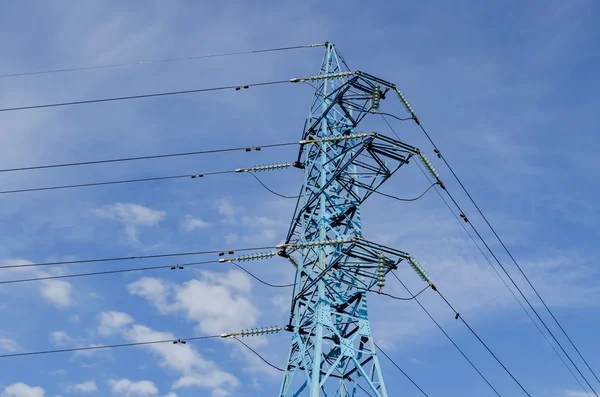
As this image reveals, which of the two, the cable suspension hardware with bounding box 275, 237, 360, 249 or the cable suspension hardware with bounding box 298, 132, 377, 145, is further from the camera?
the cable suspension hardware with bounding box 298, 132, 377, 145

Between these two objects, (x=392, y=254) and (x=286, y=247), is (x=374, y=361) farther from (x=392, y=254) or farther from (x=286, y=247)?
(x=286, y=247)

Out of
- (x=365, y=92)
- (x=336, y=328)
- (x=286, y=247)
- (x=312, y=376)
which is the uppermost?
(x=365, y=92)

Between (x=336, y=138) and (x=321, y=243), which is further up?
(x=336, y=138)

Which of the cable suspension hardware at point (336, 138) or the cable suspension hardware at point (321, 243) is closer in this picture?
the cable suspension hardware at point (321, 243)

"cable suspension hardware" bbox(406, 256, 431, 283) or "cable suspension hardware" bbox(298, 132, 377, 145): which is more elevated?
"cable suspension hardware" bbox(298, 132, 377, 145)

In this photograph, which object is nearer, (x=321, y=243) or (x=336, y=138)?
(x=321, y=243)

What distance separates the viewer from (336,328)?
30703 millimetres

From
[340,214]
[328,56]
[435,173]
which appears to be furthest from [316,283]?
[328,56]

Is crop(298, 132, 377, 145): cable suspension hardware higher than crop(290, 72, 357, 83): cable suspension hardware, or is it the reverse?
crop(290, 72, 357, 83): cable suspension hardware

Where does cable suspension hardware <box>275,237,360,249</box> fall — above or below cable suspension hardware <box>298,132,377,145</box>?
below

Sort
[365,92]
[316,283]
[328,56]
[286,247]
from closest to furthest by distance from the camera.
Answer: [316,283], [286,247], [365,92], [328,56]

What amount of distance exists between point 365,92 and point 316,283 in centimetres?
1204

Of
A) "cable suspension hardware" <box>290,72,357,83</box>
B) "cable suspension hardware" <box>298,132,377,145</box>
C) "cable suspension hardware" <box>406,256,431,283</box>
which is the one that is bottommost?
"cable suspension hardware" <box>406,256,431,283</box>

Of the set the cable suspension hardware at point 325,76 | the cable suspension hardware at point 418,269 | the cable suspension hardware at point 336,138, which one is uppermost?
the cable suspension hardware at point 325,76
